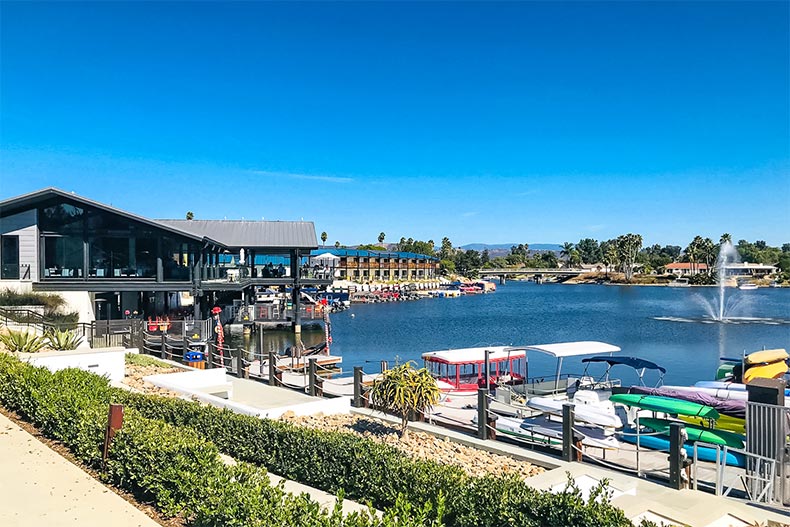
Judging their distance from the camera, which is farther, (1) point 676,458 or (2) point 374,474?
(1) point 676,458

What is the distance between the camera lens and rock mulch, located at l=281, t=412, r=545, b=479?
11.3 meters

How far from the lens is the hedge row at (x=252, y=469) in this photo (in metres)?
6.53

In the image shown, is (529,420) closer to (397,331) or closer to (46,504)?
(46,504)

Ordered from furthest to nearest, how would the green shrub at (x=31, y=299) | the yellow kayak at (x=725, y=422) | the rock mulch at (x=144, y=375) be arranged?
the green shrub at (x=31, y=299) < the rock mulch at (x=144, y=375) < the yellow kayak at (x=725, y=422)

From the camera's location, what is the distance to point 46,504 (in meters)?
8.50

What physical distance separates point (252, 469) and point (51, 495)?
136 inches

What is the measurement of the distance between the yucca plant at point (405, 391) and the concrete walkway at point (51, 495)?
5.72 m

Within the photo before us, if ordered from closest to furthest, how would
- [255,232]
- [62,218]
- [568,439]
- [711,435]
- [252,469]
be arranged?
[252,469] → [568,439] → [711,435] → [62,218] → [255,232]

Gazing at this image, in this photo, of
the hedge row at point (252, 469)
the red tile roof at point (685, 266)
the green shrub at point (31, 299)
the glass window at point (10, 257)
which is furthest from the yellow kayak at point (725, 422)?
the red tile roof at point (685, 266)

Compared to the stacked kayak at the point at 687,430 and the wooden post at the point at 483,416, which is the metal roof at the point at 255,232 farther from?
the wooden post at the point at 483,416

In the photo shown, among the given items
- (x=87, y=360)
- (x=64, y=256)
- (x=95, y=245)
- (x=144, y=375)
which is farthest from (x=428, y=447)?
(x=64, y=256)

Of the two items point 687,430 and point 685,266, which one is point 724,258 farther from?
point 687,430

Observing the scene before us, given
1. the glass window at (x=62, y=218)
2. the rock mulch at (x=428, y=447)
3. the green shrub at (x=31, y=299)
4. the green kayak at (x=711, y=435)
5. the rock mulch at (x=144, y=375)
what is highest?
the glass window at (x=62, y=218)

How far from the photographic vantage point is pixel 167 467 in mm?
8055
